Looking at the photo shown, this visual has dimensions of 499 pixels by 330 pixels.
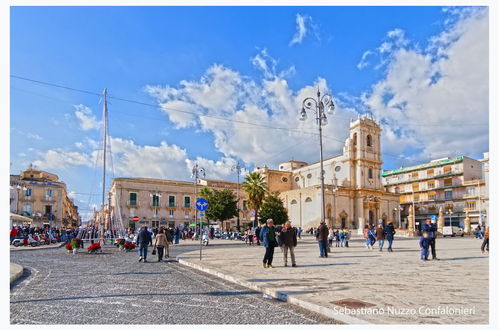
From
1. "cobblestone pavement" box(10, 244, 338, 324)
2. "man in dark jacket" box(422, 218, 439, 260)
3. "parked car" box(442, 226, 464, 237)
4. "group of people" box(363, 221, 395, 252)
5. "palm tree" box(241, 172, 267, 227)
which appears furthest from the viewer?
"parked car" box(442, 226, 464, 237)

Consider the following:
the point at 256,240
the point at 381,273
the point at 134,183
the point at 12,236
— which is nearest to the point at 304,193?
the point at 134,183

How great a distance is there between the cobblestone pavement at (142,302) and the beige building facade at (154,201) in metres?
46.4

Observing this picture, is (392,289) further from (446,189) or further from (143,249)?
(446,189)

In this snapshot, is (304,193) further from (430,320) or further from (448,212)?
(430,320)

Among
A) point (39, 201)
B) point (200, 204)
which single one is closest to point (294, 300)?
point (200, 204)

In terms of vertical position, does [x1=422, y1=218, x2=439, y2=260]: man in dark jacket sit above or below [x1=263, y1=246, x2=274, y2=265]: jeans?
above

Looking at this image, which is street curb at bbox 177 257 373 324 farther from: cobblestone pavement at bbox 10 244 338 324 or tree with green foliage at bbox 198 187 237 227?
tree with green foliage at bbox 198 187 237 227

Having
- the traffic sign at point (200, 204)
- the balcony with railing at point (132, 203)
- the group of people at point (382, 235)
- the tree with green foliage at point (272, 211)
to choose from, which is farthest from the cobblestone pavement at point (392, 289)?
the balcony with railing at point (132, 203)

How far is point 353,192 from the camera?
62.1 metres

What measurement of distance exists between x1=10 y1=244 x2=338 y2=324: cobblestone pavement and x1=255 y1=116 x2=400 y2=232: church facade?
49.2 metres

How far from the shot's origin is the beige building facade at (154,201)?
187 feet

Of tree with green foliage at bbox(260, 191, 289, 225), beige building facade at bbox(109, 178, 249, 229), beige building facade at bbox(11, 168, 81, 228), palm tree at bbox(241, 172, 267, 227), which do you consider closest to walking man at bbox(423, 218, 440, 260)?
tree with green foliage at bbox(260, 191, 289, 225)

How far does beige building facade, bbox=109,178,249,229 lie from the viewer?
187 ft

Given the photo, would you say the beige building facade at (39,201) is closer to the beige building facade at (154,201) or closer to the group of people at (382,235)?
the beige building facade at (154,201)
